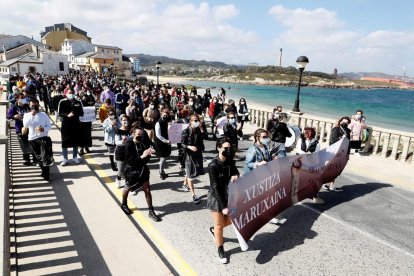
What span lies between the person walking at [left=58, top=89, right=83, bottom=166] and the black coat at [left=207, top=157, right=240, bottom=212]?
6018 mm

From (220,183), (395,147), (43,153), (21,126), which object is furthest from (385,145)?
(21,126)

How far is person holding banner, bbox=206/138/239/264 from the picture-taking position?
→ 4539 mm

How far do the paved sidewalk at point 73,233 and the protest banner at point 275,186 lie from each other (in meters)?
1.41

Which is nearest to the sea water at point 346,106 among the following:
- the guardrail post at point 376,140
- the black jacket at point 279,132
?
the guardrail post at point 376,140

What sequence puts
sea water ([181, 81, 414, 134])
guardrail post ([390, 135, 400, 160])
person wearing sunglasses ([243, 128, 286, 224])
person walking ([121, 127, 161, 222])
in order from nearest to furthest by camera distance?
person wearing sunglasses ([243, 128, 286, 224])
person walking ([121, 127, 161, 222])
guardrail post ([390, 135, 400, 160])
sea water ([181, 81, 414, 134])

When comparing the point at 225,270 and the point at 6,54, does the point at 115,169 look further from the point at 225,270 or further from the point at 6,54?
the point at 6,54

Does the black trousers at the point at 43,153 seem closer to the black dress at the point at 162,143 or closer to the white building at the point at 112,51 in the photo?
the black dress at the point at 162,143

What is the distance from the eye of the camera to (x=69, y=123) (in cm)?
894

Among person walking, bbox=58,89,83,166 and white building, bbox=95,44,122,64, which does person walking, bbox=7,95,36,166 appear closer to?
person walking, bbox=58,89,83,166

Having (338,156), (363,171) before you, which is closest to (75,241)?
(338,156)

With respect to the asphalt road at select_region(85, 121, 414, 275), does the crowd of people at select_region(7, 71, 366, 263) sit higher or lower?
higher

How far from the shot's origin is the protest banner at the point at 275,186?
448 cm

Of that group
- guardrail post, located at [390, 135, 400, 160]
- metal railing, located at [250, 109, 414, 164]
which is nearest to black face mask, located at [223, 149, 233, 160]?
metal railing, located at [250, 109, 414, 164]

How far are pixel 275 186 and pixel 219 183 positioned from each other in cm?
127
